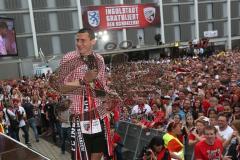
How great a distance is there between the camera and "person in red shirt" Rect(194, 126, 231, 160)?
6359 mm

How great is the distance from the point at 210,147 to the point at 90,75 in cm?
403

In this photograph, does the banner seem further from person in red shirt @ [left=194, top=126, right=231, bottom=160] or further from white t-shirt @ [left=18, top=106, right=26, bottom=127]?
person in red shirt @ [left=194, top=126, right=231, bottom=160]

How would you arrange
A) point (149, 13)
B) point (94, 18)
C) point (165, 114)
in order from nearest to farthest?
point (165, 114)
point (94, 18)
point (149, 13)

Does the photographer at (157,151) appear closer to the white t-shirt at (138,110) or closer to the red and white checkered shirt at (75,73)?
the red and white checkered shirt at (75,73)

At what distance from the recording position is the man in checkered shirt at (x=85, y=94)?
10.1ft

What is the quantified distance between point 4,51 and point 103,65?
32014 mm

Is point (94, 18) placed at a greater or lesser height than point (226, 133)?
greater

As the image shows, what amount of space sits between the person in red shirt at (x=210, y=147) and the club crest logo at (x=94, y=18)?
4145cm

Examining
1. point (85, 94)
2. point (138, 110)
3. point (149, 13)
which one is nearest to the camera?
point (85, 94)

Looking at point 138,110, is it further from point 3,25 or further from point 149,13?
point 149,13

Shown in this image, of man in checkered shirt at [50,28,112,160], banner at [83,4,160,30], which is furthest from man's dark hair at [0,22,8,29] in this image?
man in checkered shirt at [50,28,112,160]

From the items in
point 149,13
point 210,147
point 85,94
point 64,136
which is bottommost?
point 64,136

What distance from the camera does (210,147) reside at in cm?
642

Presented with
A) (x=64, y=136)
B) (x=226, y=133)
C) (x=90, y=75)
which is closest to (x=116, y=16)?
(x=64, y=136)
